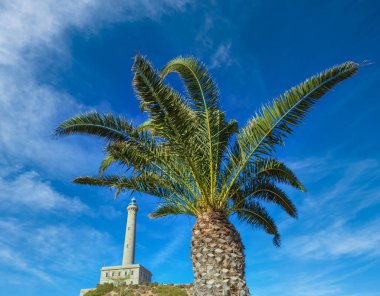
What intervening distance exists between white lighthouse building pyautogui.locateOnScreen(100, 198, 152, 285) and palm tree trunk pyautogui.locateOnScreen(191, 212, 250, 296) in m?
46.6

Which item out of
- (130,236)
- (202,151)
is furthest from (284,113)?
(130,236)

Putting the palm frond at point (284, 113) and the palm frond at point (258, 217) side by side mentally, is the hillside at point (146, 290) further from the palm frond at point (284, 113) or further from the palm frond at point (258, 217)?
the palm frond at point (284, 113)

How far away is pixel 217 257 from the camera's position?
870 centimetres

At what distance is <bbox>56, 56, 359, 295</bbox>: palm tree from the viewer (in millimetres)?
8766

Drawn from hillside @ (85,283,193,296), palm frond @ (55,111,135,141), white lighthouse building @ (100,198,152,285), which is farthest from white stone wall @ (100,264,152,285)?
palm frond @ (55,111,135,141)

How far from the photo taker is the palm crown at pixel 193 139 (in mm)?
9055

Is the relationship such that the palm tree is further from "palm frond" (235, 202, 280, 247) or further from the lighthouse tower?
the lighthouse tower

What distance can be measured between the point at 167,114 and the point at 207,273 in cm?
420

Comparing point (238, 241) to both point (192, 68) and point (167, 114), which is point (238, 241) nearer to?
point (167, 114)

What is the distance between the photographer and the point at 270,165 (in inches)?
411

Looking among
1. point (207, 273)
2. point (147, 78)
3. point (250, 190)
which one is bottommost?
point (207, 273)

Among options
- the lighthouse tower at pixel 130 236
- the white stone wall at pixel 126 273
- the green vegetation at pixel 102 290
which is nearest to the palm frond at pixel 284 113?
the green vegetation at pixel 102 290

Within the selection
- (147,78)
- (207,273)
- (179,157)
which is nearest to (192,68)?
(147,78)

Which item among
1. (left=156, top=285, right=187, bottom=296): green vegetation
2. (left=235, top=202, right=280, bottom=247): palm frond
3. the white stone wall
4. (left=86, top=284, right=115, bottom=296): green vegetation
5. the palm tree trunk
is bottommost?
the palm tree trunk
